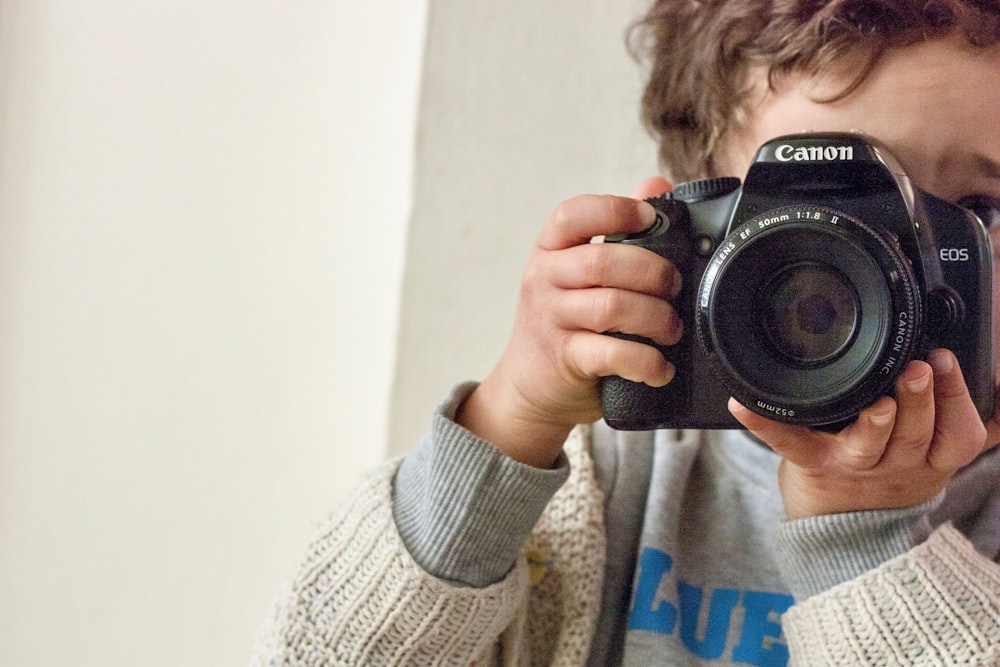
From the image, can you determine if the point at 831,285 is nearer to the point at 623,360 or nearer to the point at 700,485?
the point at 623,360

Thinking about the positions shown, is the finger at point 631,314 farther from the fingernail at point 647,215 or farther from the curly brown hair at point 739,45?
the curly brown hair at point 739,45

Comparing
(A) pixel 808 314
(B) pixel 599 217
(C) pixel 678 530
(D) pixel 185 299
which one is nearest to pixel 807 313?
(A) pixel 808 314

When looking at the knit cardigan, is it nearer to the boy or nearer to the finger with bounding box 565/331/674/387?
the boy

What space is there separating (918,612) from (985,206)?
0.71 ft

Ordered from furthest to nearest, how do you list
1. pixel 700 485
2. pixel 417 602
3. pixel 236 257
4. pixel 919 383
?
1. pixel 236 257
2. pixel 700 485
3. pixel 417 602
4. pixel 919 383

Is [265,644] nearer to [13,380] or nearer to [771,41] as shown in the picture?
[13,380]

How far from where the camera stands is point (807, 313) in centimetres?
42

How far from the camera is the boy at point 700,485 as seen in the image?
0.45 meters

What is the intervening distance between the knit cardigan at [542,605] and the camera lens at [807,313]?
0.13 m

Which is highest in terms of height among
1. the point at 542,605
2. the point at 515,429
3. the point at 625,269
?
the point at 625,269

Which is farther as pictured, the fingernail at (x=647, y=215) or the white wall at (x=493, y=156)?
the white wall at (x=493, y=156)

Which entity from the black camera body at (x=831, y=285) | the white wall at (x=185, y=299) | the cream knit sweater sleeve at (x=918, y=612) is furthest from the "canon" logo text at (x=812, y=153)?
the white wall at (x=185, y=299)

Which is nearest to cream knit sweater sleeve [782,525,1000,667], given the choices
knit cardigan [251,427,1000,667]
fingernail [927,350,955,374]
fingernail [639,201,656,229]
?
knit cardigan [251,427,1000,667]

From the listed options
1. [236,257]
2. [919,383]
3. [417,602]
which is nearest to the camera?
[919,383]
